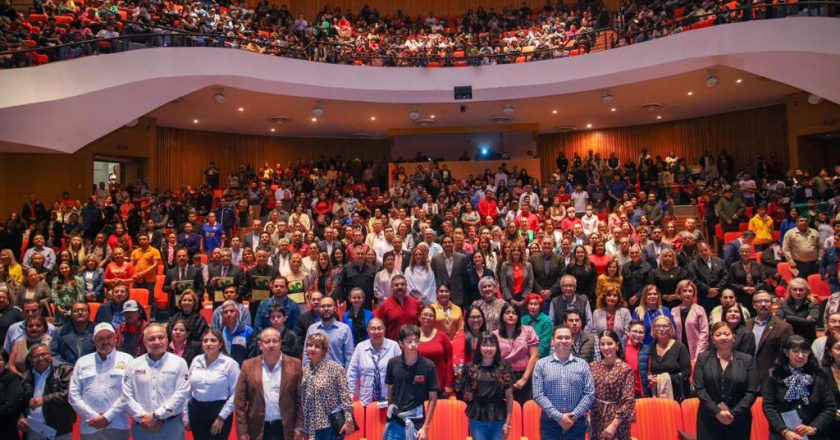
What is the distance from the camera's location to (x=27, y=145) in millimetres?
10242

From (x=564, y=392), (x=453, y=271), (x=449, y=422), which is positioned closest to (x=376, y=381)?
(x=449, y=422)

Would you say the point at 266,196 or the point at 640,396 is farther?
the point at 266,196

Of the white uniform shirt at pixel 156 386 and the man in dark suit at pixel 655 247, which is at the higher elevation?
the man in dark suit at pixel 655 247

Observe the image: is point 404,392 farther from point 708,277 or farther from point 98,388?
point 708,277

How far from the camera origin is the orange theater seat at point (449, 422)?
4523 millimetres

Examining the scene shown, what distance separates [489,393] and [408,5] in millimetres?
16499

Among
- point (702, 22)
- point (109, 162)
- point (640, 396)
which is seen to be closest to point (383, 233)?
point (640, 396)

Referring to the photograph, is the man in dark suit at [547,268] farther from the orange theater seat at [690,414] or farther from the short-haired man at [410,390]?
the short-haired man at [410,390]

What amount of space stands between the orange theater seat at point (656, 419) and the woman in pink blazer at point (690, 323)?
1.07 metres

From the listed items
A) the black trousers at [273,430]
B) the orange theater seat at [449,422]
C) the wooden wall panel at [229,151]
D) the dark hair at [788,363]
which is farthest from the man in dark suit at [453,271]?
the wooden wall panel at [229,151]

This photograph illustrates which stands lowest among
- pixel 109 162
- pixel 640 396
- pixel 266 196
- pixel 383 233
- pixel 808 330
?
pixel 640 396

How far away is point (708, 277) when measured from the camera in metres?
6.53

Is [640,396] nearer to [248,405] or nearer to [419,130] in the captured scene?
[248,405]

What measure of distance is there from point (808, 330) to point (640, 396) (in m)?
1.50
